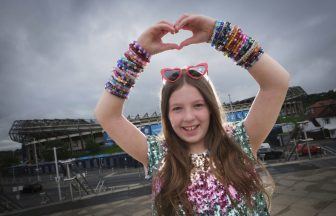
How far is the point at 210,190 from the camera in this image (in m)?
1.48

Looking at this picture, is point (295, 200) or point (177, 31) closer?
point (177, 31)

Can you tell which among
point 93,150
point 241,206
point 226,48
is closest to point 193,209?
point 241,206

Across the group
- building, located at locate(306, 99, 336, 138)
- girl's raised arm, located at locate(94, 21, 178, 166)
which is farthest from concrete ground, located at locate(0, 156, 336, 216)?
building, located at locate(306, 99, 336, 138)

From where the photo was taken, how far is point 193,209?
4.80 feet

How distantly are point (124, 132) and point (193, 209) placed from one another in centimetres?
66

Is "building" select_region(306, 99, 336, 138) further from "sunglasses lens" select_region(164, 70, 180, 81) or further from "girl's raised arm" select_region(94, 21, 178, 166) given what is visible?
"girl's raised arm" select_region(94, 21, 178, 166)

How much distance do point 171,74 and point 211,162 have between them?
62cm

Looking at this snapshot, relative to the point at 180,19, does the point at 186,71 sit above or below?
below

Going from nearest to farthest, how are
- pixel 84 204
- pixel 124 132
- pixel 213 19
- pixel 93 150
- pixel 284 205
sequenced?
pixel 213 19
pixel 124 132
pixel 284 205
pixel 84 204
pixel 93 150

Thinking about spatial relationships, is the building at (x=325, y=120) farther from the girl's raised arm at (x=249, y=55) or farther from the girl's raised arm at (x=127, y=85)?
the girl's raised arm at (x=127, y=85)

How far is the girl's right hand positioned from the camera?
63.1 inches

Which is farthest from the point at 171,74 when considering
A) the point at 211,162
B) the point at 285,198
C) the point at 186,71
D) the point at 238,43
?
the point at 285,198

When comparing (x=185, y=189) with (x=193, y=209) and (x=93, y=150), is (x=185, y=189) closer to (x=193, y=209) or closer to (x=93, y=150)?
(x=193, y=209)

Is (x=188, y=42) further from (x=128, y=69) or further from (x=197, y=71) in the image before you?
(x=128, y=69)
